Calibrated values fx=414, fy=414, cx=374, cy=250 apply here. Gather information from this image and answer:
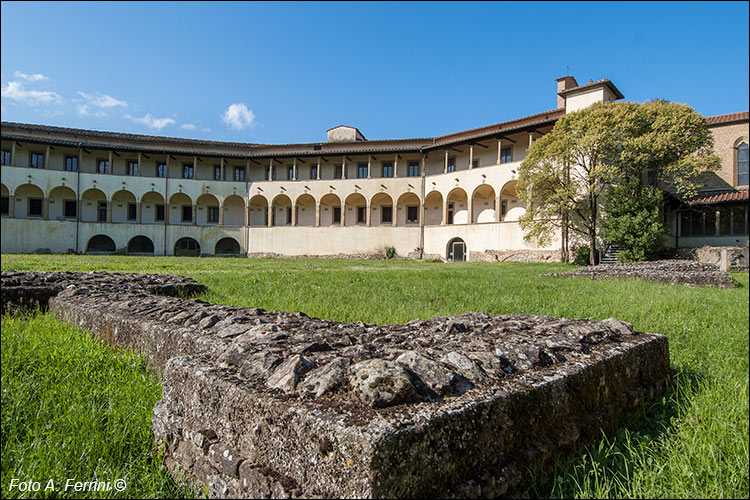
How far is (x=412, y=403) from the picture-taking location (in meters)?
1.56

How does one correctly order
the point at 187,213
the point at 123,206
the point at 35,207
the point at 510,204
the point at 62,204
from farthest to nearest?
the point at 187,213 → the point at 123,206 → the point at 62,204 → the point at 35,207 → the point at 510,204

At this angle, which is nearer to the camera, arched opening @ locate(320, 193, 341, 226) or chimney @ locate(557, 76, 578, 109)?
chimney @ locate(557, 76, 578, 109)

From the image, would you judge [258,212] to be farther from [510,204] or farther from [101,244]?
[510,204]

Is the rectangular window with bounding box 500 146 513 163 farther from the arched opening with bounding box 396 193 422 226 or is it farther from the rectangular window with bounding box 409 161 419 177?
the arched opening with bounding box 396 193 422 226

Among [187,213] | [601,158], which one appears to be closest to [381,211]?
[187,213]

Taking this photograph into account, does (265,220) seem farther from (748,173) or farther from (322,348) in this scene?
(322,348)

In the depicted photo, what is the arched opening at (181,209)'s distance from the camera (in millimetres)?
41094

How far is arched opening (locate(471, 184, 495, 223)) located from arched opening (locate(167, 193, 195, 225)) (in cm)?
2702

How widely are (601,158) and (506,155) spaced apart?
9969 millimetres

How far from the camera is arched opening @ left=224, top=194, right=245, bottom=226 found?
139ft

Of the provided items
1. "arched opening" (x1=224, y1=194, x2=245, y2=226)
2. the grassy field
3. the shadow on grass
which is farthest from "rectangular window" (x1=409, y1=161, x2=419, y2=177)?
the shadow on grass

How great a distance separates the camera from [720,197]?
26.1m

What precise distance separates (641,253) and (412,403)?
84.7 feet

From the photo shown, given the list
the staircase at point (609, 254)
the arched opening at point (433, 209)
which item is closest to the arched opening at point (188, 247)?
the arched opening at point (433, 209)
